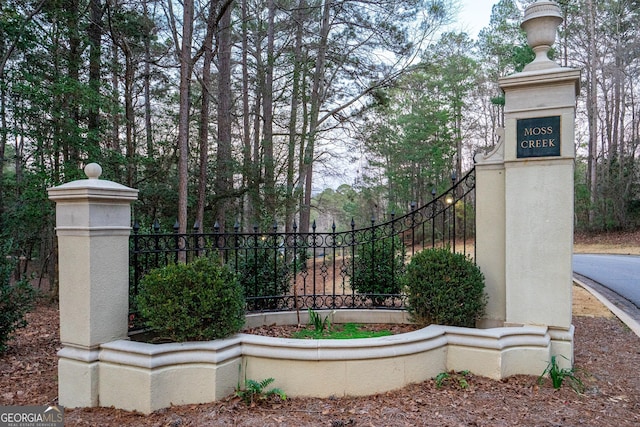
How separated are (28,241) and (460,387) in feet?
54.9

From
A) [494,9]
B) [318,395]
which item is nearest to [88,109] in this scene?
[318,395]

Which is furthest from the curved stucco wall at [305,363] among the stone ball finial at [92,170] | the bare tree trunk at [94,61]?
the bare tree trunk at [94,61]

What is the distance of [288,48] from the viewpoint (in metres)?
14.3

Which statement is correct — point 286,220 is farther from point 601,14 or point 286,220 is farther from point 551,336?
point 601,14

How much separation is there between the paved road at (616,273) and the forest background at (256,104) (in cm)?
564

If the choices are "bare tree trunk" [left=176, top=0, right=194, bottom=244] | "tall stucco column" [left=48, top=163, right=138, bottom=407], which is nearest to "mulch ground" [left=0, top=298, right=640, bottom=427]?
"tall stucco column" [left=48, top=163, right=138, bottom=407]

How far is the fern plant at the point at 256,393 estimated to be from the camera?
3.37 metres

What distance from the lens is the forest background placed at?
8680 mm

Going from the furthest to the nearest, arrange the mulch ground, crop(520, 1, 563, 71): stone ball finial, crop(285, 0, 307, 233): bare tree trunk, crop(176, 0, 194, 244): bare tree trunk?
crop(285, 0, 307, 233): bare tree trunk, crop(176, 0, 194, 244): bare tree trunk, crop(520, 1, 563, 71): stone ball finial, the mulch ground

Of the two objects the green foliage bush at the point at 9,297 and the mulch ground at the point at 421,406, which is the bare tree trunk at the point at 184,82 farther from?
the mulch ground at the point at 421,406

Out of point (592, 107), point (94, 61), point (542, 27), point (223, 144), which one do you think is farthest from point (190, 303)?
point (592, 107)

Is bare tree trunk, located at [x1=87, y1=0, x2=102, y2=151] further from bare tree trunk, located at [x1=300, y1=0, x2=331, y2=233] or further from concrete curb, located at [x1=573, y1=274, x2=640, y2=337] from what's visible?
concrete curb, located at [x1=573, y1=274, x2=640, y2=337]

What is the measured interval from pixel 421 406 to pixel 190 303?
2.15 m

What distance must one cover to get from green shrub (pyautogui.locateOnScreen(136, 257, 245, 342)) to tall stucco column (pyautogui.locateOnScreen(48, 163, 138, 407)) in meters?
0.34
